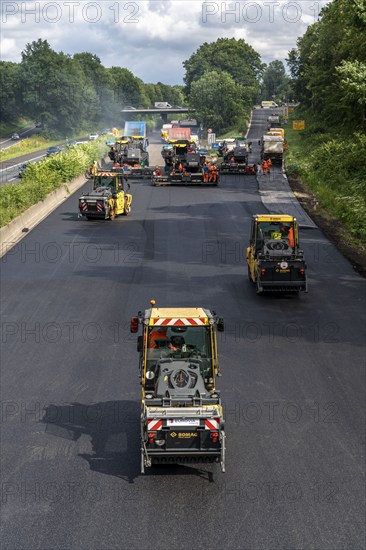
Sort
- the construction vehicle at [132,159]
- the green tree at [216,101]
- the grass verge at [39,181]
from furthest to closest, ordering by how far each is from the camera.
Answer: the green tree at [216,101] < the construction vehicle at [132,159] < the grass verge at [39,181]

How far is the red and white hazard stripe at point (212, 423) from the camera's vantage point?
35.0 feet

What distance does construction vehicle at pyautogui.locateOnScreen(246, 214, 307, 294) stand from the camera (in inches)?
901

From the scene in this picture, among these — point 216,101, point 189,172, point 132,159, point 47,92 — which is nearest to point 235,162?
point 189,172

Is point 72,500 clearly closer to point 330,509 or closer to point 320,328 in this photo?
point 330,509

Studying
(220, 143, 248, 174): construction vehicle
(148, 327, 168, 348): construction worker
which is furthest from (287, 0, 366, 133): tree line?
(148, 327, 168, 348): construction worker

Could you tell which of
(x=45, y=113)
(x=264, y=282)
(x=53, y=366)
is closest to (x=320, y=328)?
(x=264, y=282)

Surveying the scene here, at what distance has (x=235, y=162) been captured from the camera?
62062mm

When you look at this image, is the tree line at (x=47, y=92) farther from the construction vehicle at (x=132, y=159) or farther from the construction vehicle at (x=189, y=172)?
the construction vehicle at (x=189, y=172)

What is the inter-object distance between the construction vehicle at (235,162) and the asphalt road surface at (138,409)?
3014cm

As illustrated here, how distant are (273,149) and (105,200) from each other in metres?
32.1

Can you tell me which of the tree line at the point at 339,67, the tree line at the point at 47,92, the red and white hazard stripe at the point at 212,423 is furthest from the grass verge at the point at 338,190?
the tree line at the point at 47,92

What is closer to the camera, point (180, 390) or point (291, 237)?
point (180, 390)

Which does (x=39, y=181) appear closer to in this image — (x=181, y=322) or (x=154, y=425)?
(x=181, y=322)

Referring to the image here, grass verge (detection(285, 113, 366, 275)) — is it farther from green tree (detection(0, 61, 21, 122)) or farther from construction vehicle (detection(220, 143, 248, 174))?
green tree (detection(0, 61, 21, 122))
